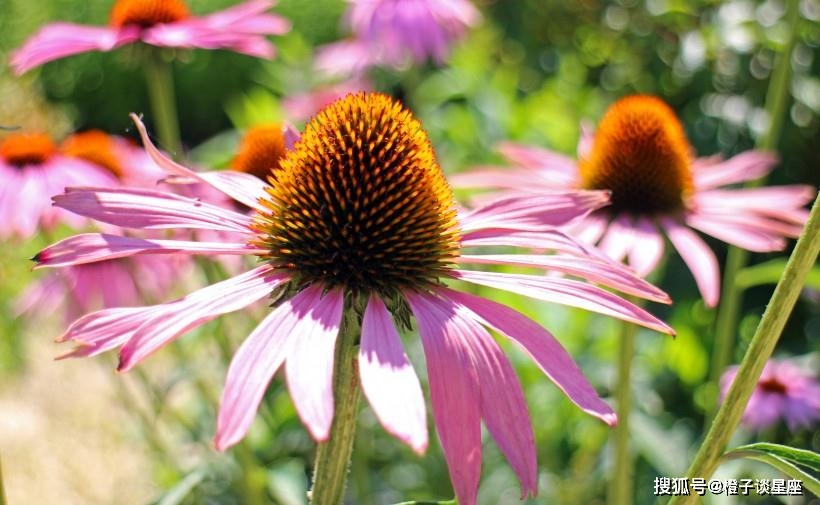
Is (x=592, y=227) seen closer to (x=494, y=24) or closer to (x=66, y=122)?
(x=494, y=24)

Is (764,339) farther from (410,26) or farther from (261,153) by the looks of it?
(410,26)

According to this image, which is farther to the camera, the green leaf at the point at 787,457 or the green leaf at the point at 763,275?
the green leaf at the point at 763,275

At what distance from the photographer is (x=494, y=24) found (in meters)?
3.57

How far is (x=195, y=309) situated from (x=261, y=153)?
68cm

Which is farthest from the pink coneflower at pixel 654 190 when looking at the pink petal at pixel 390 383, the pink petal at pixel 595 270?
the pink petal at pixel 390 383

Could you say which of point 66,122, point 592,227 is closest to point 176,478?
point 592,227

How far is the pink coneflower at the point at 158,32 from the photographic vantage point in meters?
1.47

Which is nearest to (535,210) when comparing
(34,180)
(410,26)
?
(34,180)

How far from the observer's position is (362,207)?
36.2 inches

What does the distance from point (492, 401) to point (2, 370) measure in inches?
135

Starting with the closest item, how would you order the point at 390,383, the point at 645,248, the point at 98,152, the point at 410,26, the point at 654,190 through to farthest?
the point at 390,383 < the point at 645,248 < the point at 654,190 < the point at 98,152 < the point at 410,26

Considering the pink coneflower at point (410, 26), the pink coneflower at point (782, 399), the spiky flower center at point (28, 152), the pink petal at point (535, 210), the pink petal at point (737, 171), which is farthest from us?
the pink coneflower at point (410, 26)

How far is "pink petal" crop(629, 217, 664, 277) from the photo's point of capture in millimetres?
1174

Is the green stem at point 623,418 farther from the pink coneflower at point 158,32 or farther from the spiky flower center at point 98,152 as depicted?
the spiky flower center at point 98,152
